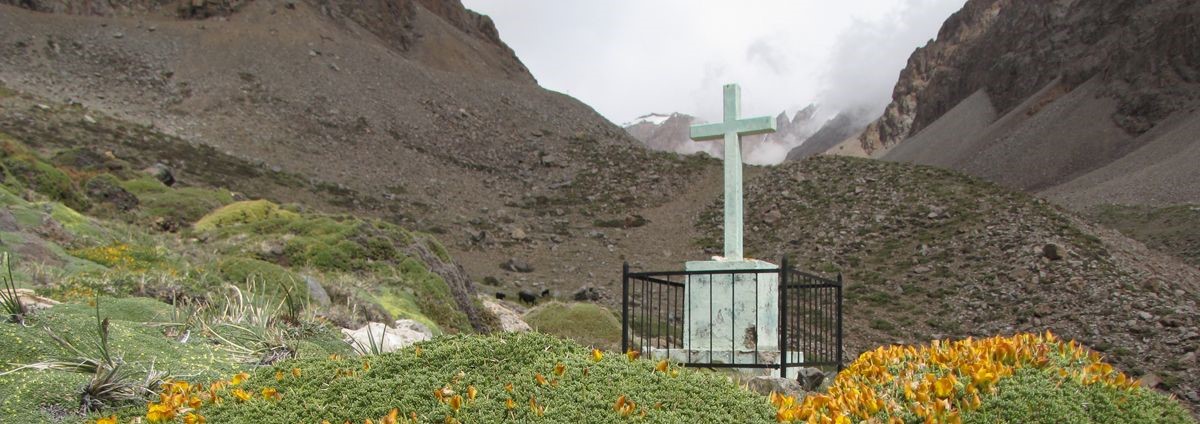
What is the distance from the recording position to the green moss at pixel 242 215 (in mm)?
16266

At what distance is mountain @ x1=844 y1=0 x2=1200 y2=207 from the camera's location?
2216 inches

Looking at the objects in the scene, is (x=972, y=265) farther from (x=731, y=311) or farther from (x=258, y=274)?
(x=258, y=274)

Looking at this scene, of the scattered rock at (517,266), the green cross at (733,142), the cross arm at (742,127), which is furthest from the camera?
the scattered rock at (517,266)

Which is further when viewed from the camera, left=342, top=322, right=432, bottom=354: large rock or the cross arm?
the cross arm

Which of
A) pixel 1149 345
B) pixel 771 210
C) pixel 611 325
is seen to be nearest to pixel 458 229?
pixel 771 210

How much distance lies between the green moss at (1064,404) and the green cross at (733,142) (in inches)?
230

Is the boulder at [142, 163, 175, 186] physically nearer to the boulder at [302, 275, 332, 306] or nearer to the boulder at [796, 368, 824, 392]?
the boulder at [302, 275, 332, 306]

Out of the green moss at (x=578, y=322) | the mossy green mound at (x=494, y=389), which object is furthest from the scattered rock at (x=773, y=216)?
the mossy green mound at (x=494, y=389)

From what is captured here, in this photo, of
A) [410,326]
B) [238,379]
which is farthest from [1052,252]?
[238,379]

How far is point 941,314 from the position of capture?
2327 centimetres

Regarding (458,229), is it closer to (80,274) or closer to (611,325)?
(611,325)

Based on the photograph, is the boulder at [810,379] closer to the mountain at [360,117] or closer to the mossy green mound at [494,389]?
the mossy green mound at [494,389]

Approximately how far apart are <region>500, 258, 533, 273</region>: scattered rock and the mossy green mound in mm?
28433

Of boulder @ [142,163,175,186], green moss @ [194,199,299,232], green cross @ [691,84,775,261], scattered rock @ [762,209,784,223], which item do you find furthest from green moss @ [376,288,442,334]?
scattered rock @ [762,209,784,223]
